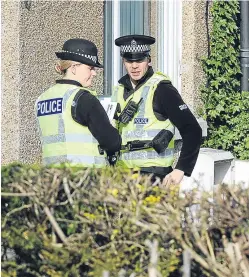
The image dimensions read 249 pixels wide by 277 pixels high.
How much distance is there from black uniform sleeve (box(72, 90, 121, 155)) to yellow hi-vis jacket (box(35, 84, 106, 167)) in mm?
42

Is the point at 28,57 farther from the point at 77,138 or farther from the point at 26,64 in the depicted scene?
the point at 77,138

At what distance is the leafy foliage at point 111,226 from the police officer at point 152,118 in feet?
4.91

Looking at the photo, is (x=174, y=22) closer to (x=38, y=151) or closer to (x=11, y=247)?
(x=38, y=151)

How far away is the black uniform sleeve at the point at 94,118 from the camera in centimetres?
471

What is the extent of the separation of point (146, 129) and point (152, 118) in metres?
0.08

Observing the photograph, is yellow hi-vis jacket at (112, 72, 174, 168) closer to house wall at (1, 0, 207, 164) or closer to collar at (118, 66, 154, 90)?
collar at (118, 66, 154, 90)

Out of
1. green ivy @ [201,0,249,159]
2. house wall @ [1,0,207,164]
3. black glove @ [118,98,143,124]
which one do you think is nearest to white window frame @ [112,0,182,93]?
green ivy @ [201,0,249,159]

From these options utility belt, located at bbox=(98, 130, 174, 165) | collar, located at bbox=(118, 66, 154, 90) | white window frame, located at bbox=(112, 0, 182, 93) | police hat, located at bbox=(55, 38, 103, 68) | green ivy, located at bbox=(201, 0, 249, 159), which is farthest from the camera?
green ivy, located at bbox=(201, 0, 249, 159)

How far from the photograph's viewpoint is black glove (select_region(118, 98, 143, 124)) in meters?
5.43

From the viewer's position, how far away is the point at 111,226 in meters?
3.57

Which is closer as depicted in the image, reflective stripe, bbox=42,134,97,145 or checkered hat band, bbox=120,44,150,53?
reflective stripe, bbox=42,134,97,145

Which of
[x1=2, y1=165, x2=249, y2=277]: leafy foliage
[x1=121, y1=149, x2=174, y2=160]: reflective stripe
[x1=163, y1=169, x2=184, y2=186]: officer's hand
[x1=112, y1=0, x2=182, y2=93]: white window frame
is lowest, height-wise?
[x1=2, y1=165, x2=249, y2=277]: leafy foliage

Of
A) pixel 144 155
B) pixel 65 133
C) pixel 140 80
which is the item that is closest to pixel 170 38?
pixel 140 80

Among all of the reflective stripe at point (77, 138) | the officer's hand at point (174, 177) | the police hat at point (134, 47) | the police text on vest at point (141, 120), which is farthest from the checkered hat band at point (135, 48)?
the reflective stripe at point (77, 138)
